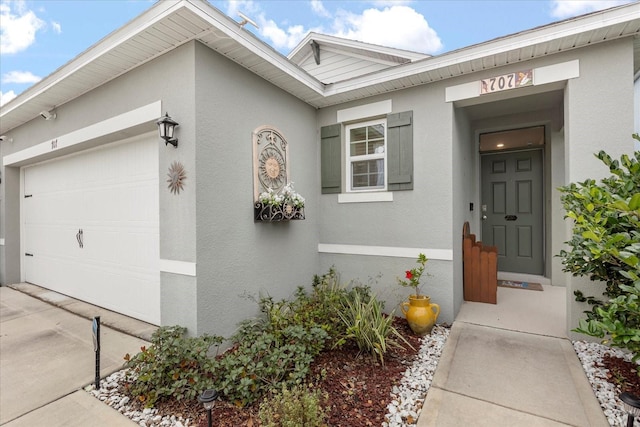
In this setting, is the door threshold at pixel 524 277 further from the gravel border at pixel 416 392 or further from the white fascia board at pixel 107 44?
the white fascia board at pixel 107 44

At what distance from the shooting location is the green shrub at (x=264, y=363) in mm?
2081

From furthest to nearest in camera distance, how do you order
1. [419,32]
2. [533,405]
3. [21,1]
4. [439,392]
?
[419,32]
[21,1]
[439,392]
[533,405]

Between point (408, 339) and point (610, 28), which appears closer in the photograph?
point (610, 28)

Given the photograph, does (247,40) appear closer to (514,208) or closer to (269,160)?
(269,160)

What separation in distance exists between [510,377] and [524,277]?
137 inches

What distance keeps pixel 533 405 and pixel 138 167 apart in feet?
14.7

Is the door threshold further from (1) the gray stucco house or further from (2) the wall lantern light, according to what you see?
(2) the wall lantern light

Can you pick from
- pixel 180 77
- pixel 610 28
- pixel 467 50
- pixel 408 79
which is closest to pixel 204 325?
pixel 180 77

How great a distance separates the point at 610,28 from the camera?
8.43ft

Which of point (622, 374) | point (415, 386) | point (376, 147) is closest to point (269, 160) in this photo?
point (376, 147)

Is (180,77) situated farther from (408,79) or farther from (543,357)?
(543,357)

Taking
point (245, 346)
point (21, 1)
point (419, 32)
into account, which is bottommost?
point (245, 346)

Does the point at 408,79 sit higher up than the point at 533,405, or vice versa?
the point at 408,79

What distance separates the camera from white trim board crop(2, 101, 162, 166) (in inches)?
116
